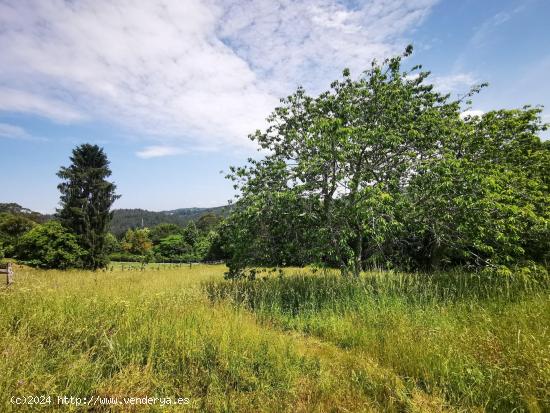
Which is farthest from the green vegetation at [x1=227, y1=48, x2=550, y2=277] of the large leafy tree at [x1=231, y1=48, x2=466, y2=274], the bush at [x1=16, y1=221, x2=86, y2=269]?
the bush at [x1=16, y1=221, x2=86, y2=269]

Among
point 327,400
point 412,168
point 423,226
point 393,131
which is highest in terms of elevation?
point 393,131

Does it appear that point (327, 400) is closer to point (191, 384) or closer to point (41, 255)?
point (191, 384)

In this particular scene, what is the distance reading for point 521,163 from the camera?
1152 cm

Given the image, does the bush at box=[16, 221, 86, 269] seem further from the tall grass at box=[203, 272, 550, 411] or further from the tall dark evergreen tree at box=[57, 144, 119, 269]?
the tall grass at box=[203, 272, 550, 411]

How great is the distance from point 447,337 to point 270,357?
2619 mm

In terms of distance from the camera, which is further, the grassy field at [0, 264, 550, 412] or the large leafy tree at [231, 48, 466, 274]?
the large leafy tree at [231, 48, 466, 274]

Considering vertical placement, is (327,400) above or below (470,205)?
below

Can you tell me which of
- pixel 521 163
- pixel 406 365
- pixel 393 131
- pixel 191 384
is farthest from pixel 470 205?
pixel 191 384

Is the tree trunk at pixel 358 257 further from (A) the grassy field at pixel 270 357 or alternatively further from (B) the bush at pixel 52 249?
(B) the bush at pixel 52 249

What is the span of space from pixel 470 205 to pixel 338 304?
4.05m

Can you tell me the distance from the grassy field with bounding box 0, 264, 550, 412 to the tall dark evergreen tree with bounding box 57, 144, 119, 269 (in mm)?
23443

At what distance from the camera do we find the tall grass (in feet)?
10.9

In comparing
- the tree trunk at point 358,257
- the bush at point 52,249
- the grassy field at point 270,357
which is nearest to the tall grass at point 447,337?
the grassy field at point 270,357

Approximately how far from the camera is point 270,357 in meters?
4.34
